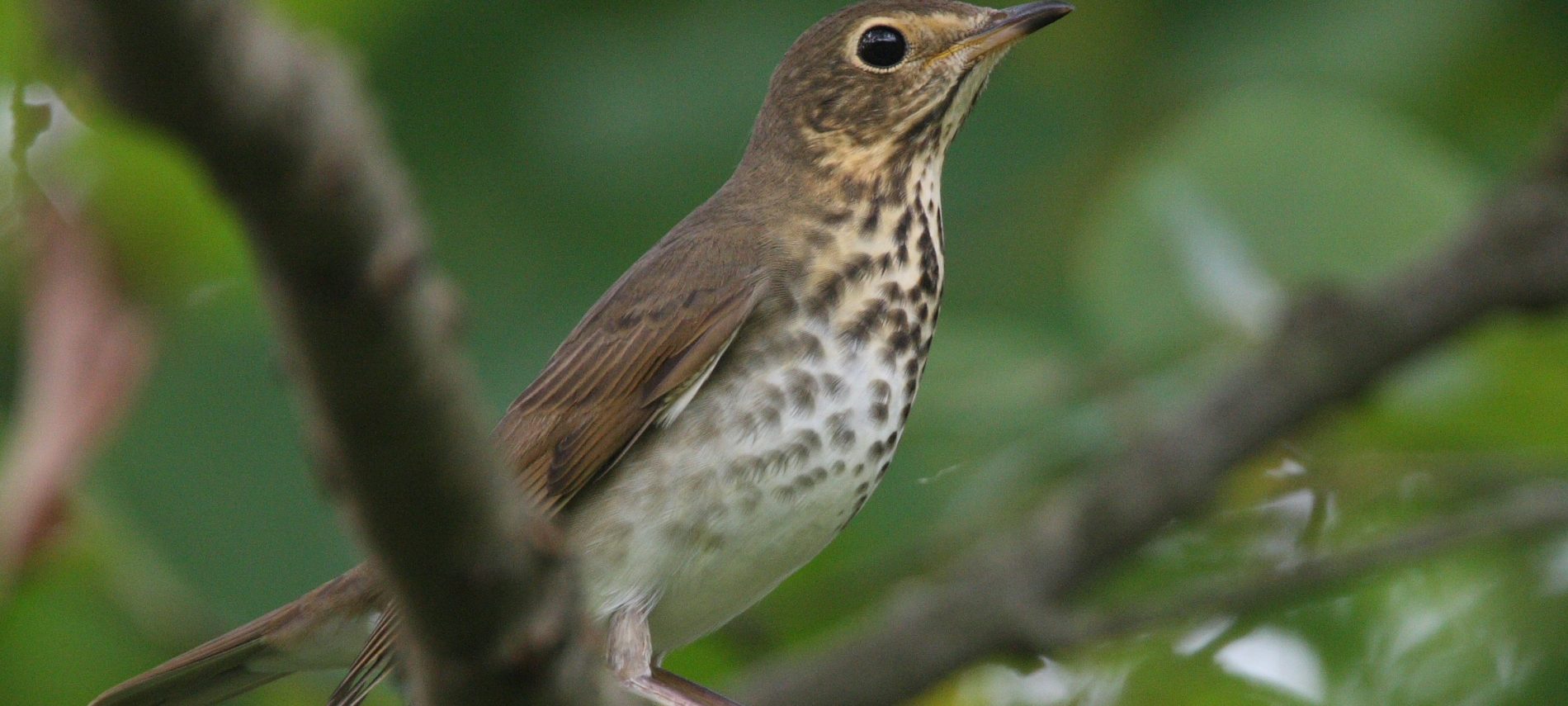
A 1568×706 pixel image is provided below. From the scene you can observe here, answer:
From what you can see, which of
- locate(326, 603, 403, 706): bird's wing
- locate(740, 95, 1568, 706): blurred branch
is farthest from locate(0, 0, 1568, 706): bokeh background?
locate(326, 603, 403, 706): bird's wing

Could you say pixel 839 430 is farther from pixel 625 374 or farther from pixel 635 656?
pixel 635 656

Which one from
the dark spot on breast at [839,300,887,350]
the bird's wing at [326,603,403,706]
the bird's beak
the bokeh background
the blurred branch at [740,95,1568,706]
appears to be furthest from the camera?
the blurred branch at [740,95,1568,706]

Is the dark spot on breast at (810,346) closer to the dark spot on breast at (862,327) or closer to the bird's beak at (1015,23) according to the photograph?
the dark spot on breast at (862,327)

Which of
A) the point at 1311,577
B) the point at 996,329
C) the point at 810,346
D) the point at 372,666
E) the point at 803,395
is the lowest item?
the point at 372,666

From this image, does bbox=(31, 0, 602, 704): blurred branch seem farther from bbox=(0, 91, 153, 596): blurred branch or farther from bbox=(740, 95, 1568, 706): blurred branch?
bbox=(740, 95, 1568, 706): blurred branch

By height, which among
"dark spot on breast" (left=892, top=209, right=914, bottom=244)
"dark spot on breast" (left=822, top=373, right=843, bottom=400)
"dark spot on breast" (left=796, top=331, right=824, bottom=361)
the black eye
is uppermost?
the black eye

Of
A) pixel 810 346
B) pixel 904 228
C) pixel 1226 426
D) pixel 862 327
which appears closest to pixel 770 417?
pixel 810 346

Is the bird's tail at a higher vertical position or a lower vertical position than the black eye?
lower
